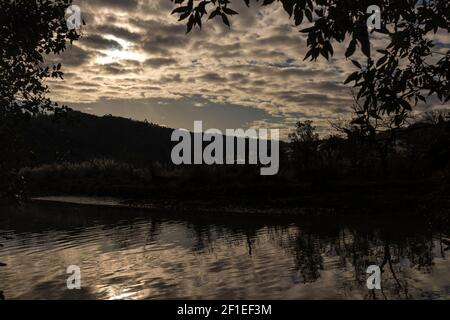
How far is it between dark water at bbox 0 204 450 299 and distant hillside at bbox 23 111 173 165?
191 feet

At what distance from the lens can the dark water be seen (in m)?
9.38

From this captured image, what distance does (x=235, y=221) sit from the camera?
1973 cm

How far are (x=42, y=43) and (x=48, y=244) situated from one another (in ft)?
32.3

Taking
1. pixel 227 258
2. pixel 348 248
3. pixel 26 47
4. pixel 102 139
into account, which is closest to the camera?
pixel 26 47

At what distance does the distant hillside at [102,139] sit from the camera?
81.4 metres

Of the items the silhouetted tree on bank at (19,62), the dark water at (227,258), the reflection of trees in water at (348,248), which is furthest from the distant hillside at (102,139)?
the silhouetted tree on bank at (19,62)

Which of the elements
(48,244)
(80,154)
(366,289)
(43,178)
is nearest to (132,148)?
(80,154)

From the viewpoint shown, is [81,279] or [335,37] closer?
A: [335,37]

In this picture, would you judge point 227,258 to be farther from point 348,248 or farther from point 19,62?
point 19,62

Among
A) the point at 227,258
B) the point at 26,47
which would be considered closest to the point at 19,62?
the point at 26,47

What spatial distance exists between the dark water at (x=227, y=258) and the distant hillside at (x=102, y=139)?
58216 millimetres

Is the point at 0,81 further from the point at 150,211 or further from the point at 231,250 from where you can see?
the point at 150,211

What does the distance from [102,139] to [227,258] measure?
8670cm

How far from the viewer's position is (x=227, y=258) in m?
12.5
